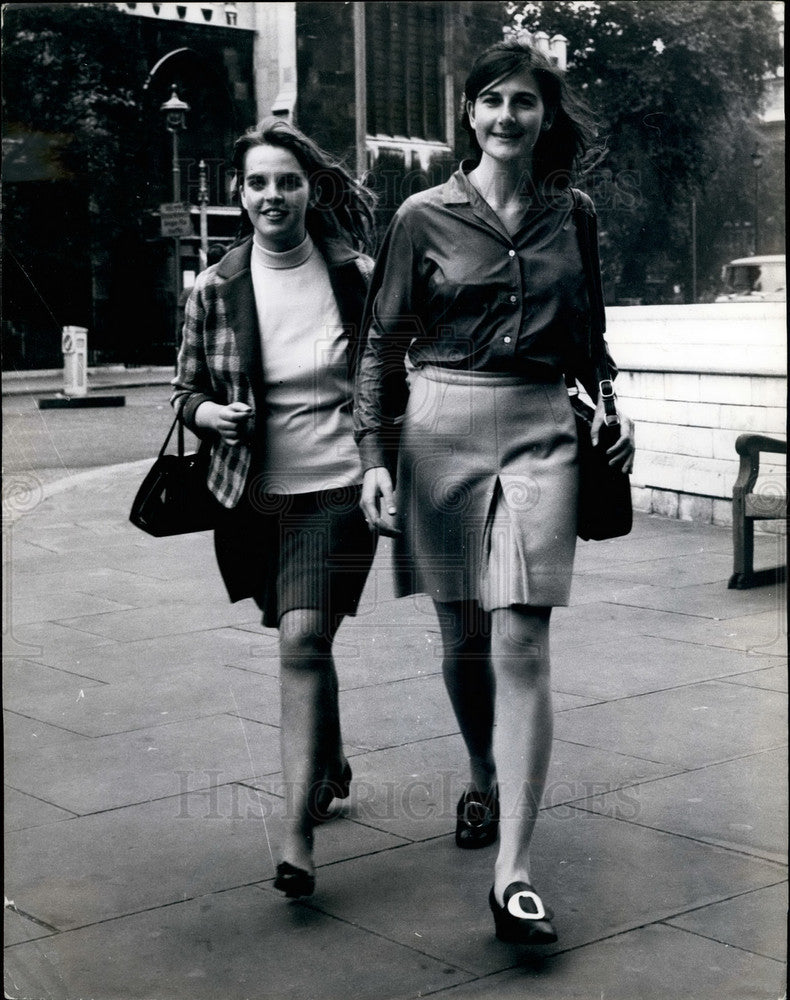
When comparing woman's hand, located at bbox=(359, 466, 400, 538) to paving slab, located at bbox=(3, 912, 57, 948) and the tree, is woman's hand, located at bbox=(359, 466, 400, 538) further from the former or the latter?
paving slab, located at bbox=(3, 912, 57, 948)

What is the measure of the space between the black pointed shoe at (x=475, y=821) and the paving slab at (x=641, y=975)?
23.9 inches

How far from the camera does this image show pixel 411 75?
3.33 metres

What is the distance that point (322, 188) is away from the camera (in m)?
3.52

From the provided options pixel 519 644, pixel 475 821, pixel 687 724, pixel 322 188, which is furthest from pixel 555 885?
pixel 322 188

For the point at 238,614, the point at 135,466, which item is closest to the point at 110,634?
the point at 238,614

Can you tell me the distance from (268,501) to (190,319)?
0.45 meters

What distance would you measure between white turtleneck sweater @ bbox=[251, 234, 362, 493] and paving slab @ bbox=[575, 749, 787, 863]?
44.6 inches

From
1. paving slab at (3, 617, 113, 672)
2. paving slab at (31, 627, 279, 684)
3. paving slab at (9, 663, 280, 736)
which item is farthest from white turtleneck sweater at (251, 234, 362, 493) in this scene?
paving slab at (3, 617, 113, 672)

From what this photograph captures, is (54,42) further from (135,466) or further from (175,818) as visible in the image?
(135,466)

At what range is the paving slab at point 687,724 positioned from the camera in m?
4.39

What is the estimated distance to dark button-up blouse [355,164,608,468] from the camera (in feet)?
10.9

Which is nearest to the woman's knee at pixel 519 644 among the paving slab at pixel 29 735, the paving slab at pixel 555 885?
the paving slab at pixel 555 885

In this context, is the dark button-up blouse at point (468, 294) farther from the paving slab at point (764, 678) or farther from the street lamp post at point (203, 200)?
the paving slab at point (764, 678)

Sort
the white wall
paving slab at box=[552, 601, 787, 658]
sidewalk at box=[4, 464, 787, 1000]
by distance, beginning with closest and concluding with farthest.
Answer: sidewalk at box=[4, 464, 787, 1000] < paving slab at box=[552, 601, 787, 658] < the white wall
